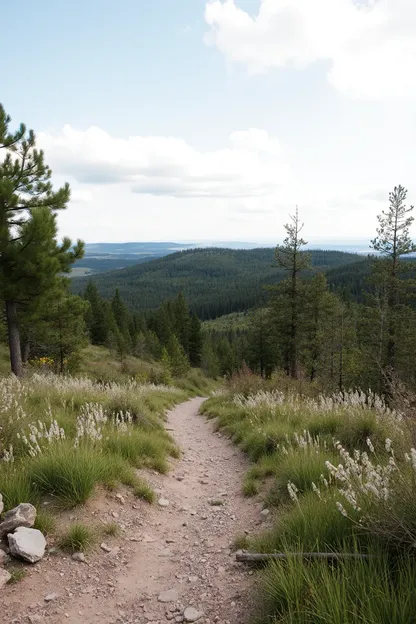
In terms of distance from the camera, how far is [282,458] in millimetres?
6059

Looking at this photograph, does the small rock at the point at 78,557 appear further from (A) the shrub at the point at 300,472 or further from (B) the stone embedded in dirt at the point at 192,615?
(A) the shrub at the point at 300,472

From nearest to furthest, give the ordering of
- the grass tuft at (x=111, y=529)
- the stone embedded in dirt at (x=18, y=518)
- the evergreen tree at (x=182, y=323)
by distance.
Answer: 1. the stone embedded in dirt at (x=18, y=518)
2. the grass tuft at (x=111, y=529)
3. the evergreen tree at (x=182, y=323)

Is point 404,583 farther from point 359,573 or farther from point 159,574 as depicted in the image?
point 159,574

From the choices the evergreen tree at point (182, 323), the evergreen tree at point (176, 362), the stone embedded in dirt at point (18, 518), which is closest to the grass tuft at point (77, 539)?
the stone embedded in dirt at point (18, 518)

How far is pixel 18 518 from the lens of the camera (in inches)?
151

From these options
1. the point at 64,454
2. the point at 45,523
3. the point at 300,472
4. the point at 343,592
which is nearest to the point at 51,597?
the point at 45,523

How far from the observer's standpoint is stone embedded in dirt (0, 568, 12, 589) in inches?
131

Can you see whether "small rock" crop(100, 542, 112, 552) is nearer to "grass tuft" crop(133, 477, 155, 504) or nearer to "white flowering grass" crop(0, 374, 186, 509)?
"white flowering grass" crop(0, 374, 186, 509)

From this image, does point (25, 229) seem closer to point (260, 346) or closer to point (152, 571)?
point (152, 571)

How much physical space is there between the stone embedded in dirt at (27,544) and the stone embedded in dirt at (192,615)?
147 centimetres

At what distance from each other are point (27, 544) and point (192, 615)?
1.67 metres

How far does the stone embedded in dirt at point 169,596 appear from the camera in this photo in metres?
3.55

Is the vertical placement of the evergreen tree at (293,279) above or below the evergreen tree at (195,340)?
above

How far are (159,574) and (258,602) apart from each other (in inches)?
54.5
